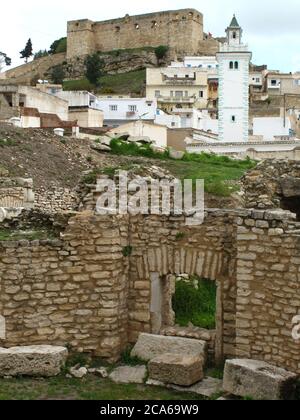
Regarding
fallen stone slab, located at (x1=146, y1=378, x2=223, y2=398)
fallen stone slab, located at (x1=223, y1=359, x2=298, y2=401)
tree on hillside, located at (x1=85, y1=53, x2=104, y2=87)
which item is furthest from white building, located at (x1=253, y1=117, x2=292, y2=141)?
fallen stone slab, located at (x1=223, y1=359, x2=298, y2=401)

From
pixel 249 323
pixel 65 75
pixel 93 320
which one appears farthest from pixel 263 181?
pixel 65 75

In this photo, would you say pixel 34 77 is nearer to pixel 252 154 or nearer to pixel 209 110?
pixel 209 110

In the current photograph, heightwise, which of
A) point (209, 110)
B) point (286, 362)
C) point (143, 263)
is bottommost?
point (286, 362)

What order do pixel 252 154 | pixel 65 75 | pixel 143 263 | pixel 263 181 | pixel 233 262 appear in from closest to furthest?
pixel 233 262, pixel 143 263, pixel 263 181, pixel 252 154, pixel 65 75

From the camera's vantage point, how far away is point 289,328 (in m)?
7.09

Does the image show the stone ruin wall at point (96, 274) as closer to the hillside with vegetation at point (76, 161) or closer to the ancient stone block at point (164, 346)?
the ancient stone block at point (164, 346)

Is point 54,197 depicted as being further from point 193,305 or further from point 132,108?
point 132,108

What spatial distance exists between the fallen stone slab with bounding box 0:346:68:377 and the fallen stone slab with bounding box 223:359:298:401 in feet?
6.50

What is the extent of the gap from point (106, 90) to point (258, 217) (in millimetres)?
67933

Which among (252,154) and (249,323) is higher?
(252,154)

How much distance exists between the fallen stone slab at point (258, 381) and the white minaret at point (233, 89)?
45.2m

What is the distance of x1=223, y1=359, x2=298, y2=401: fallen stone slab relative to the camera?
261 inches

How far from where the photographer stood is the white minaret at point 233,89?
172 ft

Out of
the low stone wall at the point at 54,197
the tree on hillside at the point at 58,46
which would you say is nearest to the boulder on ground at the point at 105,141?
the low stone wall at the point at 54,197
